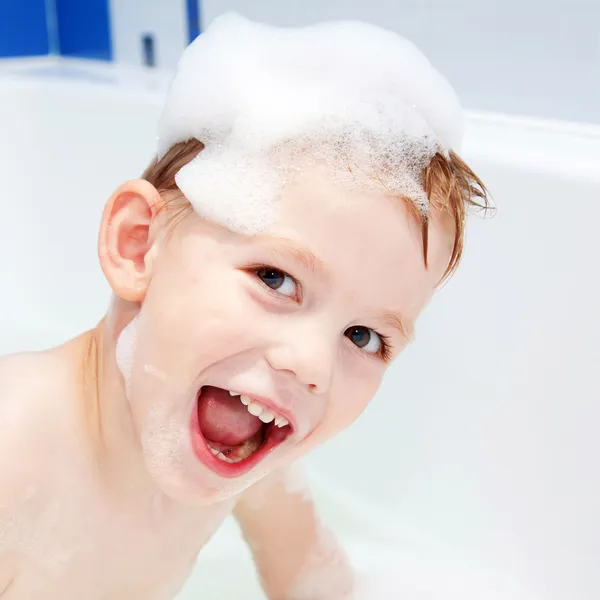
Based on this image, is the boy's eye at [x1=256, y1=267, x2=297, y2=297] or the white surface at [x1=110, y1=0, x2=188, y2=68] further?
the white surface at [x1=110, y1=0, x2=188, y2=68]

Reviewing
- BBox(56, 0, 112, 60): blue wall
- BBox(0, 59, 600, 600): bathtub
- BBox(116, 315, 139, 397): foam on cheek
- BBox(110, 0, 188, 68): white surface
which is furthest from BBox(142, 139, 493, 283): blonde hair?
BBox(56, 0, 112, 60): blue wall

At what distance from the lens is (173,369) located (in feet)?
2.02

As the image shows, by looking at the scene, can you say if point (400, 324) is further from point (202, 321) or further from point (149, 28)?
point (149, 28)

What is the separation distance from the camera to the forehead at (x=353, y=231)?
1.97 ft

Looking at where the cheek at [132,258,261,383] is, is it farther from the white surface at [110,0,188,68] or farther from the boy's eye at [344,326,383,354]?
the white surface at [110,0,188,68]

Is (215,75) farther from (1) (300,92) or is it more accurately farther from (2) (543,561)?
(2) (543,561)

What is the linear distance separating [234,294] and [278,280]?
0.04 meters

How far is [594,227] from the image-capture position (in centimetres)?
97

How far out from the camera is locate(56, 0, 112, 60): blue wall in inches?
79.0

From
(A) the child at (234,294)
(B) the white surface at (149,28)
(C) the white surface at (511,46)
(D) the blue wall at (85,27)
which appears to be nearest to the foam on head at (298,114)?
(A) the child at (234,294)

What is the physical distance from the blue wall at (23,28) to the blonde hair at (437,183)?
58.9 inches

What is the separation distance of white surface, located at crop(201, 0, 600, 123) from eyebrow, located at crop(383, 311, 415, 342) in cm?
87

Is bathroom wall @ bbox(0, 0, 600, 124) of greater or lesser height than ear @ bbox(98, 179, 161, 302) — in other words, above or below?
below

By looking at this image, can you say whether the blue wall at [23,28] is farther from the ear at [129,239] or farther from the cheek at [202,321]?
the cheek at [202,321]
